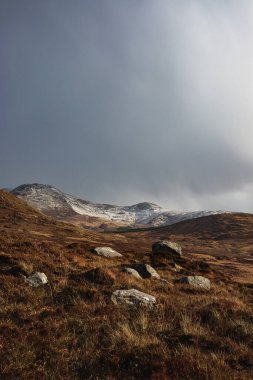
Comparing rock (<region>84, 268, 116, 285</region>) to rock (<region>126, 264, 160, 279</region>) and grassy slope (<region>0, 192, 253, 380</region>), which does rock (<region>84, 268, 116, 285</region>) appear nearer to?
grassy slope (<region>0, 192, 253, 380</region>)

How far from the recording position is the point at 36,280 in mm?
14125

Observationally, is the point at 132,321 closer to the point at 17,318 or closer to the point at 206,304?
the point at 17,318

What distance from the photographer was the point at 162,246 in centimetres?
5097

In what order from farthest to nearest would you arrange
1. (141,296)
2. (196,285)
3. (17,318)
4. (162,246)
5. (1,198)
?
(1,198) → (162,246) → (196,285) → (141,296) → (17,318)

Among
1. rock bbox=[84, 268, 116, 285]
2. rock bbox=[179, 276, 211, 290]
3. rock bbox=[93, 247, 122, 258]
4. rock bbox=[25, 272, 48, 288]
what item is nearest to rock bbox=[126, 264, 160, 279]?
rock bbox=[179, 276, 211, 290]

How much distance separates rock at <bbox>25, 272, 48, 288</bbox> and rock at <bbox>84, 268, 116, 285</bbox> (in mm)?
1869

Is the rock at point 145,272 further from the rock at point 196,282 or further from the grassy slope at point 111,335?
the grassy slope at point 111,335

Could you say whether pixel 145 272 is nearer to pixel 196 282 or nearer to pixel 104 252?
pixel 196 282

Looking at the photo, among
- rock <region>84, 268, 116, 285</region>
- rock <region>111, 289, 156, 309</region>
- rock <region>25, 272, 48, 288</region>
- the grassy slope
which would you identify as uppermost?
rock <region>84, 268, 116, 285</region>

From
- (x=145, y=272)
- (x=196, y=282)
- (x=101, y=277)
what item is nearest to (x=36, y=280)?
→ (x=101, y=277)

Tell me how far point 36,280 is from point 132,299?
415cm

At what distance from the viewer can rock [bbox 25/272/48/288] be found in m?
13.7

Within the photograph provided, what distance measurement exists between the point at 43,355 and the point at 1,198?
11844 cm

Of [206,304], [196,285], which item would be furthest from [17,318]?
[196,285]
